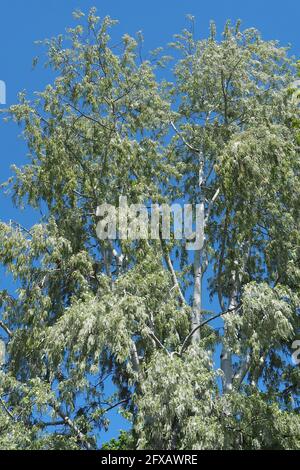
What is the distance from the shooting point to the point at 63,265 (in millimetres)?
13789

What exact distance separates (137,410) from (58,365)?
50.1 inches

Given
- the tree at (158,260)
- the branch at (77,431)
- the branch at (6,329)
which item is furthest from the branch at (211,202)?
the branch at (77,431)

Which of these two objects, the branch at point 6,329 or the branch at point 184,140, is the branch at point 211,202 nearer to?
the branch at point 184,140

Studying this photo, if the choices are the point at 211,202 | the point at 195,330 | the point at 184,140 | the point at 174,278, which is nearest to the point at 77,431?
the point at 195,330

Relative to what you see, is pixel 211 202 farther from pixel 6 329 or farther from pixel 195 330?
pixel 6 329

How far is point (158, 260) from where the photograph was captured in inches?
534

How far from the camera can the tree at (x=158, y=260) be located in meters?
11.6

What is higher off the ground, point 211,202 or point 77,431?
point 211,202

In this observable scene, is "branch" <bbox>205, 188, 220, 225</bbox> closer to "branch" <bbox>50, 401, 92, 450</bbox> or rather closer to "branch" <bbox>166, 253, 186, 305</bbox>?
"branch" <bbox>166, 253, 186, 305</bbox>

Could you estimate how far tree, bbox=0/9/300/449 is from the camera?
11.6 m
